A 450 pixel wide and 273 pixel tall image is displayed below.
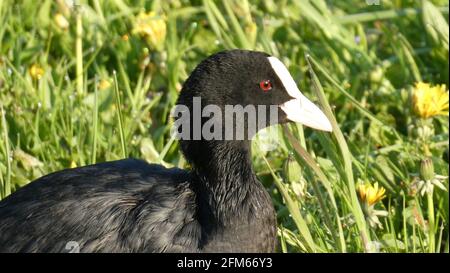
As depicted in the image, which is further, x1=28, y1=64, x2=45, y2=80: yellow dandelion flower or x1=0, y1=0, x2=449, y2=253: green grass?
x1=28, y1=64, x2=45, y2=80: yellow dandelion flower

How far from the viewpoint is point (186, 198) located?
3107 mm

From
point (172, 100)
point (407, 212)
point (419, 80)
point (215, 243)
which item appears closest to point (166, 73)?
point (172, 100)

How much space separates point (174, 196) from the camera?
3090mm

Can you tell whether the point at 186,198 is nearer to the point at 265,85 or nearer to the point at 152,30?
the point at 265,85

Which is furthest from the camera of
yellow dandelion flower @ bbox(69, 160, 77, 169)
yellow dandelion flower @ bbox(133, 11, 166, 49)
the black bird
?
yellow dandelion flower @ bbox(133, 11, 166, 49)

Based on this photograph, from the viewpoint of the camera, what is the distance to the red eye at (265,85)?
314 cm

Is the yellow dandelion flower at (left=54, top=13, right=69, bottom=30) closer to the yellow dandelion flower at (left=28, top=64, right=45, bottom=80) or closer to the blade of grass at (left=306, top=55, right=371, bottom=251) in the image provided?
the yellow dandelion flower at (left=28, top=64, right=45, bottom=80)

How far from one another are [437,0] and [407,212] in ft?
4.64

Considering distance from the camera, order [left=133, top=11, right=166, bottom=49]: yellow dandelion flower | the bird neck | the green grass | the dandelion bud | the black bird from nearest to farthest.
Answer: the black bird, the bird neck, the dandelion bud, the green grass, [left=133, top=11, right=166, bottom=49]: yellow dandelion flower

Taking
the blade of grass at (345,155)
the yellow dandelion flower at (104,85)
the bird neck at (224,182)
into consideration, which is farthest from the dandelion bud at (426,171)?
the yellow dandelion flower at (104,85)

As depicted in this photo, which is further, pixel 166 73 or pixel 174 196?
pixel 166 73

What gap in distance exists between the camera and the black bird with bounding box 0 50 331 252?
2996 mm

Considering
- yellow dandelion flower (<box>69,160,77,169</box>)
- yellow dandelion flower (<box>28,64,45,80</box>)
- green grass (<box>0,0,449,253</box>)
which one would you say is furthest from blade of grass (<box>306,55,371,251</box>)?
yellow dandelion flower (<box>28,64,45,80</box>)
